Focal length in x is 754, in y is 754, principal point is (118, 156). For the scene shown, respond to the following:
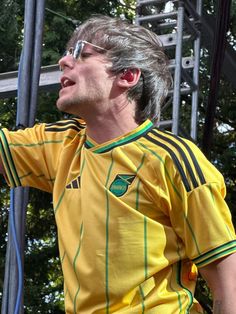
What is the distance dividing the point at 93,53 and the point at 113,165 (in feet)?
1.25

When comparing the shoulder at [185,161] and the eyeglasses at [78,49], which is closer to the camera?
the shoulder at [185,161]

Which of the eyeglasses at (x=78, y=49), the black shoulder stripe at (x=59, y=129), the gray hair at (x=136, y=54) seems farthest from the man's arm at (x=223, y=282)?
the eyeglasses at (x=78, y=49)

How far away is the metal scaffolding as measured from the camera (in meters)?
4.20

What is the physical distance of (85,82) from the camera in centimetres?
219

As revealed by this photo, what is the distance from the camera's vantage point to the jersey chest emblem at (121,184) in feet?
6.66

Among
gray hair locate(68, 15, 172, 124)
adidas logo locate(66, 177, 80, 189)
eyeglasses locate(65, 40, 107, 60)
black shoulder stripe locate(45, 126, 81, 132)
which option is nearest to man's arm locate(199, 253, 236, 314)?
adidas logo locate(66, 177, 80, 189)

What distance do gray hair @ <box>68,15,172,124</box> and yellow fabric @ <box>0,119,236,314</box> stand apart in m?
0.19

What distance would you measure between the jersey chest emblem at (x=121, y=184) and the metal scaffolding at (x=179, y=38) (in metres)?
2.14

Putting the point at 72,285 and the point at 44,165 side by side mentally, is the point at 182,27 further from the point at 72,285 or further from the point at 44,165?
the point at 72,285

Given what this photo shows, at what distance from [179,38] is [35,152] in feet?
6.92

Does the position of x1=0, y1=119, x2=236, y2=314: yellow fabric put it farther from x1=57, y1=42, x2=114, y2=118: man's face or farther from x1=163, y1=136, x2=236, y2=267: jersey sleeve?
x1=57, y1=42, x2=114, y2=118: man's face

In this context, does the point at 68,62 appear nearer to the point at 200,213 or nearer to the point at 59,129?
the point at 59,129

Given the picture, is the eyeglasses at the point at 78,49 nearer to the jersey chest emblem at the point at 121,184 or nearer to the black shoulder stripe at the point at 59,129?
the black shoulder stripe at the point at 59,129

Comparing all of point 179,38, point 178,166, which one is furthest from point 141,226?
point 179,38
